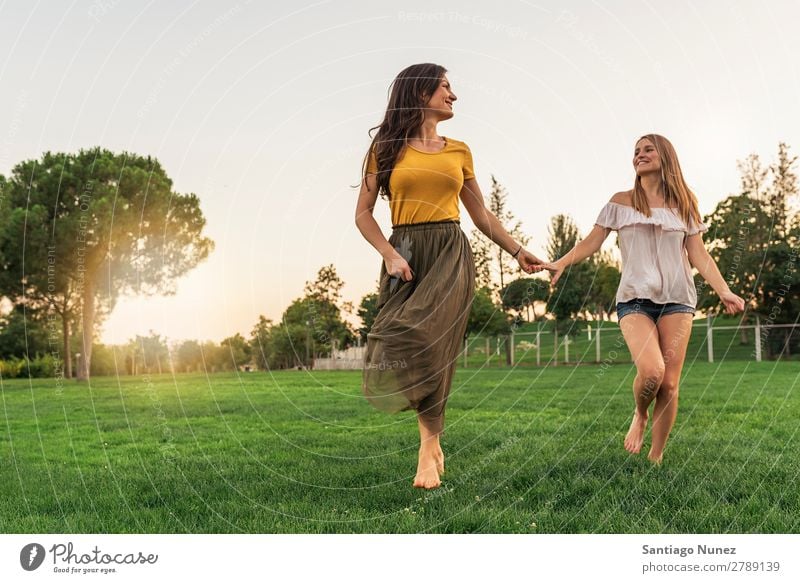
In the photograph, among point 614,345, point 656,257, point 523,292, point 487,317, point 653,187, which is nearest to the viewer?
point 656,257

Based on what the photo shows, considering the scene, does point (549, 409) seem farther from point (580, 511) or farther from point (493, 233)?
point (580, 511)

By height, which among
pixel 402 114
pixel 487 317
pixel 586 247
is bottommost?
pixel 586 247

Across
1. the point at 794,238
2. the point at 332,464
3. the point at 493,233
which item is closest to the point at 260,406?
the point at 332,464

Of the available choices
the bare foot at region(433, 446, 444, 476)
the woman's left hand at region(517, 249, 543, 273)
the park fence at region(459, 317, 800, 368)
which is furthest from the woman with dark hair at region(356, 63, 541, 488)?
the park fence at region(459, 317, 800, 368)

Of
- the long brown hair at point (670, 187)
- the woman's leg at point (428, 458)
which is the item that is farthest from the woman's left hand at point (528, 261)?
the woman's leg at point (428, 458)

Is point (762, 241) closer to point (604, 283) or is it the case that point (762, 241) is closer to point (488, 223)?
point (604, 283)

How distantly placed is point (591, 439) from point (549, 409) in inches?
136

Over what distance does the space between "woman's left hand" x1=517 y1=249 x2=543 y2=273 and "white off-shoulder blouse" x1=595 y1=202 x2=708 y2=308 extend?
656 millimetres

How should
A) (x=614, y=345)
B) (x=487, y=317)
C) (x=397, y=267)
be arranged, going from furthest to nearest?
(x=614, y=345) < (x=487, y=317) < (x=397, y=267)

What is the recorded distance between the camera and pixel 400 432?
8.61m

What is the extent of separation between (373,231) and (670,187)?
2354mm

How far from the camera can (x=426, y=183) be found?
17.8 ft

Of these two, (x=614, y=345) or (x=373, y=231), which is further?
(x=614, y=345)

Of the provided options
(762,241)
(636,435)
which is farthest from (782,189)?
(636,435)
